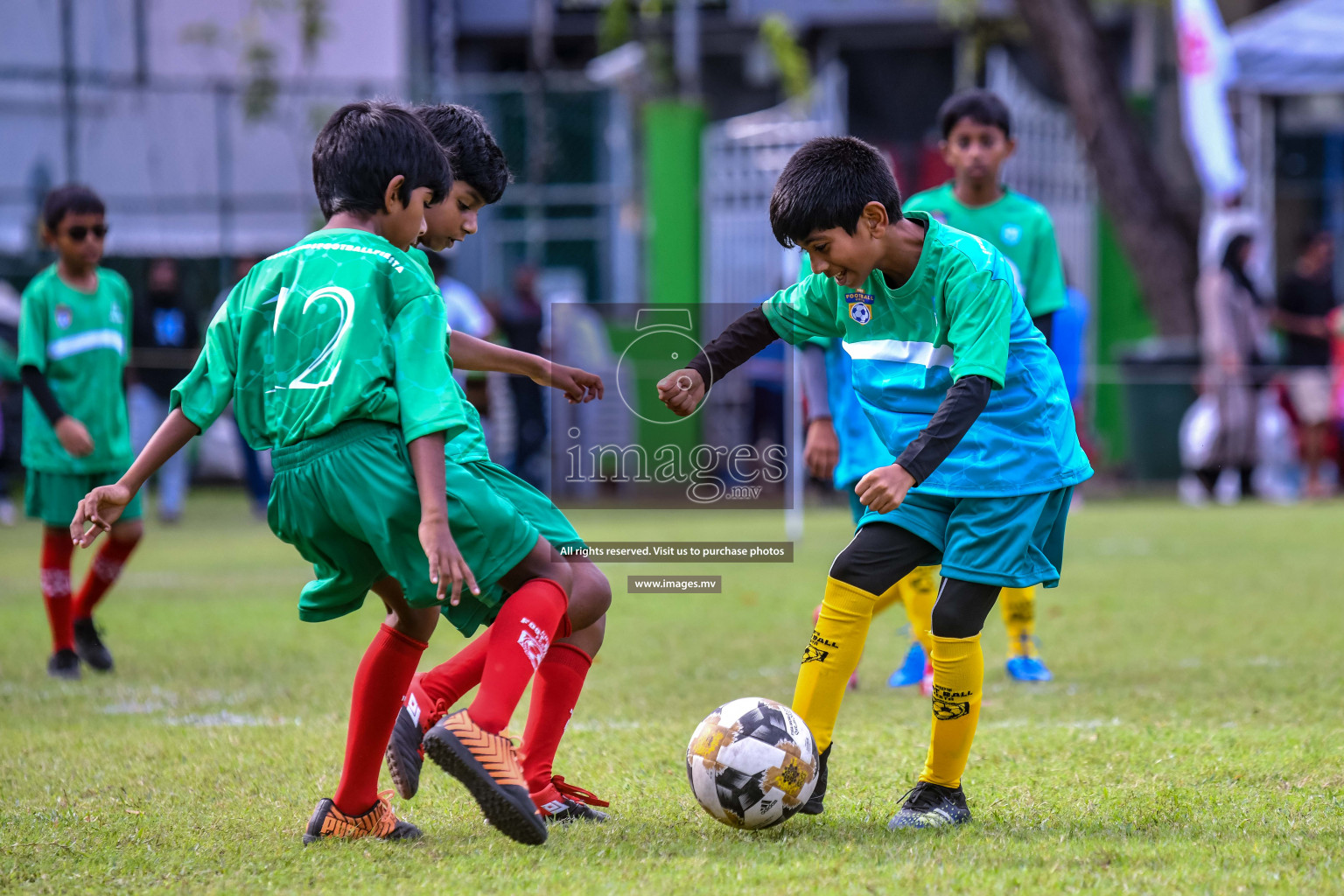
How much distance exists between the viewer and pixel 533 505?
3334 millimetres

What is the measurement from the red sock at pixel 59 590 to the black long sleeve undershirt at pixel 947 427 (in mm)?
4063

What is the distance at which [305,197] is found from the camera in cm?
1769

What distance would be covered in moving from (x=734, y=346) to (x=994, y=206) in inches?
76.1

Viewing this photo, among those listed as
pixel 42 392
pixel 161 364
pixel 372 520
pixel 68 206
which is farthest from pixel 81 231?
pixel 161 364

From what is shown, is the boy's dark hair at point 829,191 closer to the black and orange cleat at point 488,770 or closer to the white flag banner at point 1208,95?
the black and orange cleat at point 488,770

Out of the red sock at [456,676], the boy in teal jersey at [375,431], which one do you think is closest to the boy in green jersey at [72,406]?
the red sock at [456,676]

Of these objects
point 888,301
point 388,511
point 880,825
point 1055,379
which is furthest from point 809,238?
point 880,825

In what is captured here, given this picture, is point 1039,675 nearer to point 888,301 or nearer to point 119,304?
point 888,301

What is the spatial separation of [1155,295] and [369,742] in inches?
573

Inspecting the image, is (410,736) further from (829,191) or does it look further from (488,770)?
(829,191)

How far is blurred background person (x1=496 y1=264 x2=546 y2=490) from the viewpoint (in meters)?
14.7

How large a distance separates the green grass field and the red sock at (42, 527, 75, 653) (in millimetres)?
183

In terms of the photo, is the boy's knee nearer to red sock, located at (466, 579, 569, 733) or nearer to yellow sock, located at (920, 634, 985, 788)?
yellow sock, located at (920, 634, 985, 788)

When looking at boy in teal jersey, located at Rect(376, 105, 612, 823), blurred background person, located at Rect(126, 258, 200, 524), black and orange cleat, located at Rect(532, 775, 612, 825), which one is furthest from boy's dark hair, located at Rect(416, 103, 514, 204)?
blurred background person, located at Rect(126, 258, 200, 524)
